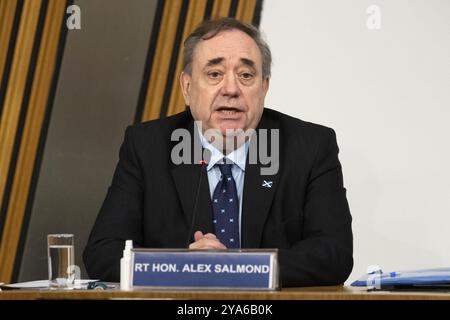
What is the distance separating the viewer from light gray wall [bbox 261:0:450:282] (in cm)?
364

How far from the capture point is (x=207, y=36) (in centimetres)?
293

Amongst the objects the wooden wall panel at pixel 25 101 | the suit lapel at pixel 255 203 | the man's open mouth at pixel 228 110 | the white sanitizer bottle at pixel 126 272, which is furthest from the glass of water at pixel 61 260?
the wooden wall panel at pixel 25 101

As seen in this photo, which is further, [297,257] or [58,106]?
[58,106]

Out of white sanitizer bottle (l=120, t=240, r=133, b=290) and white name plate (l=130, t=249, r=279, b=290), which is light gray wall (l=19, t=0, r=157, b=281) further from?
white name plate (l=130, t=249, r=279, b=290)

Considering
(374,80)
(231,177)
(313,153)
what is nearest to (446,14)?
(374,80)

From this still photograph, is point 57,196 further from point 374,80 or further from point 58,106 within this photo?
point 374,80

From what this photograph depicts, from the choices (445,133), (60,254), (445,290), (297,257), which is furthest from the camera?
(445,133)

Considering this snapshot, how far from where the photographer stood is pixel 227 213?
275 cm

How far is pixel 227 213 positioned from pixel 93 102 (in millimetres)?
1304

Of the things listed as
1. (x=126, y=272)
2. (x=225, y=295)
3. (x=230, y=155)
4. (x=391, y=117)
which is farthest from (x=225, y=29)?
(x=225, y=295)

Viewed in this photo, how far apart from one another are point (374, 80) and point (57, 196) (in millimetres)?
Result: 1482

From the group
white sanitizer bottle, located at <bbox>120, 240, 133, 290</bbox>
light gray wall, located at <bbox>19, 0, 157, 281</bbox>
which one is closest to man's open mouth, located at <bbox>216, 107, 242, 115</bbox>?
white sanitizer bottle, located at <bbox>120, 240, 133, 290</bbox>

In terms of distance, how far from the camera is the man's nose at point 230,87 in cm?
286

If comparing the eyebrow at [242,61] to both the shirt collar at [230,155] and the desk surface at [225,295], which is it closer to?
the shirt collar at [230,155]
